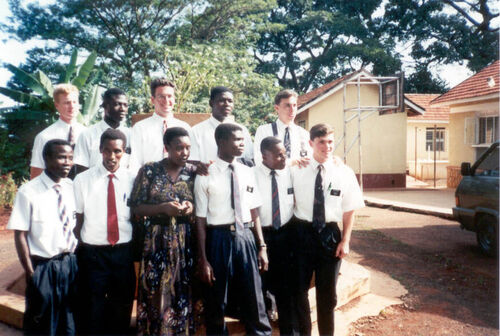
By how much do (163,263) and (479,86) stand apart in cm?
1398

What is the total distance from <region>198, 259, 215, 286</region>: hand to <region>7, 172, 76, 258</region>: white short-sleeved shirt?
93 centimetres

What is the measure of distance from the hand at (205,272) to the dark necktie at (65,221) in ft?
2.94

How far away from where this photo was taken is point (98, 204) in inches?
112

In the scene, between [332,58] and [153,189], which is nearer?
[153,189]

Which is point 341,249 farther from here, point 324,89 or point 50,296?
point 324,89

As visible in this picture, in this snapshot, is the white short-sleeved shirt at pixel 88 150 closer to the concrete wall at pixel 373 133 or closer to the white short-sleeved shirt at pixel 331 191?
the white short-sleeved shirt at pixel 331 191

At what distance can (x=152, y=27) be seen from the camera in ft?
53.0

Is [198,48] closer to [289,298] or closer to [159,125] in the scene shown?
[159,125]

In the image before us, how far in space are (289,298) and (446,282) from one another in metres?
2.97

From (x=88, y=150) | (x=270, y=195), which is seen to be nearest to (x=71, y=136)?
(x=88, y=150)

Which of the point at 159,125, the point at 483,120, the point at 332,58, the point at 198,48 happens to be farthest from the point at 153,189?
the point at 332,58

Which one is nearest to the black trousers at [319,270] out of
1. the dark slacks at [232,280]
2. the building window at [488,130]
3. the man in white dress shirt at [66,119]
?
the dark slacks at [232,280]

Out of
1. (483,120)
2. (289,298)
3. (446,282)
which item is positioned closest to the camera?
(289,298)

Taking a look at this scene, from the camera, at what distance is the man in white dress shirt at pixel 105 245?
9.09ft
